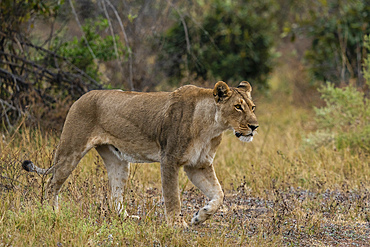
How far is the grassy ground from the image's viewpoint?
4207 mm

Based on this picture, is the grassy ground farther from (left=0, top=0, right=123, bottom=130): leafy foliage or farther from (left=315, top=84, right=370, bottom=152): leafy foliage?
(left=0, top=0, right=123, bottom=130): leafy foliage

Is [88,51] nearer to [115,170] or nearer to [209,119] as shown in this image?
[115,170]

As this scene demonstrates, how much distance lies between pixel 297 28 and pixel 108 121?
7.98m

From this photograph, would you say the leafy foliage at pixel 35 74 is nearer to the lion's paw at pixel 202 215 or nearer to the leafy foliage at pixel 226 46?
the leafy foliage at pixel 226 46

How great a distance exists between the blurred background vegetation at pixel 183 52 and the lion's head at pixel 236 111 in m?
3.89

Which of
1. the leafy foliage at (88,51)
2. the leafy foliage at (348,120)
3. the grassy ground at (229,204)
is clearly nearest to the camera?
the grassy ground at (229,204)

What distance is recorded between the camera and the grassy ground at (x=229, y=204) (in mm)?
4207

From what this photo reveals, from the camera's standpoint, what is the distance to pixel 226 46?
12.2 meters

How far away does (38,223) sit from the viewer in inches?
164

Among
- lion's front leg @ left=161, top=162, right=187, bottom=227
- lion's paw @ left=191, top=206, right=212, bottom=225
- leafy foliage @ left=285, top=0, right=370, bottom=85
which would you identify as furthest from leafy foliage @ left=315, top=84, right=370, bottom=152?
lion's front leg @ left=161, top=162, right=187, bottom=227

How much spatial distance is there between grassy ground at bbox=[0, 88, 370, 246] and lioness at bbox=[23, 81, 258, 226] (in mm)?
216

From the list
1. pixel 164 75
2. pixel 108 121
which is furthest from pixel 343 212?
pixel 164 75

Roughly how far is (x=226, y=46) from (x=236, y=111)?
7.81m

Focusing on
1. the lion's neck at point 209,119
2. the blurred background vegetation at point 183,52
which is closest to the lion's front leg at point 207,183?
the lion's neck at point 209,119
